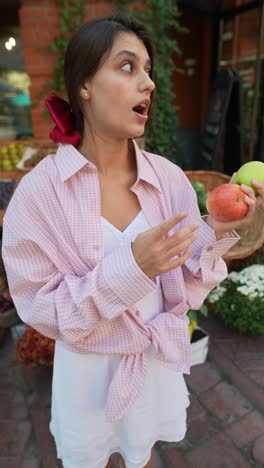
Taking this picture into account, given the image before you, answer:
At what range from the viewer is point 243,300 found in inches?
112

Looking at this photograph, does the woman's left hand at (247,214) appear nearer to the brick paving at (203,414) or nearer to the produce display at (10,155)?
the brick paving at (203,414)

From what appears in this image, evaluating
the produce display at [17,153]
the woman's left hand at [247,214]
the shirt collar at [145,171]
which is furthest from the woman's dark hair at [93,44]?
the produce display at [17,153]

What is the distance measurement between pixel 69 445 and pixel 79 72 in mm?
1412

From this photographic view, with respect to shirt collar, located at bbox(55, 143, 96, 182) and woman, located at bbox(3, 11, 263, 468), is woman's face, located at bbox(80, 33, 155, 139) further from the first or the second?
shirt collar, located at bbox(55, 143, 96, 182)

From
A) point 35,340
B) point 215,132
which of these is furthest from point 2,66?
point 35,340

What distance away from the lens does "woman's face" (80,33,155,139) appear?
1078mm

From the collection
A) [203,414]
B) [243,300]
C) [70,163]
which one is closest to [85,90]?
[70,163]

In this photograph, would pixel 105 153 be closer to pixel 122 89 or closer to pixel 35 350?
pixel 122 89

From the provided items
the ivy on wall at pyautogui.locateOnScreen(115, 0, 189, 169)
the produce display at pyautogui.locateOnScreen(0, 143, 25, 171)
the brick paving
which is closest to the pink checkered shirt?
the brick paving

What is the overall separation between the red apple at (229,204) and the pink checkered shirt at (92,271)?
9cm

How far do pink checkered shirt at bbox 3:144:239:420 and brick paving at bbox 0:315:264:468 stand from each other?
3.52 ft

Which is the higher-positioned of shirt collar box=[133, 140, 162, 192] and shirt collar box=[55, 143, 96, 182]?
shirt collar box=[55, 143, 96, 182]

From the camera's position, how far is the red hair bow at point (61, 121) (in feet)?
4.02

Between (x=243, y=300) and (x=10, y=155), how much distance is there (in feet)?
8.26
